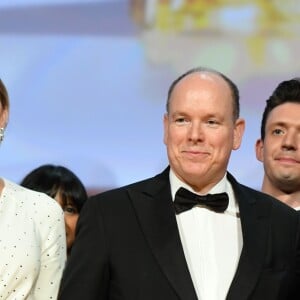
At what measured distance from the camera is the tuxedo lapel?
193 cm

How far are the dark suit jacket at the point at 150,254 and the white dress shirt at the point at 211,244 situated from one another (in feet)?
0.09

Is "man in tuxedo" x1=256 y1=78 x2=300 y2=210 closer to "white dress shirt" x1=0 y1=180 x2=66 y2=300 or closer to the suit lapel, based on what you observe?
the suit lapel

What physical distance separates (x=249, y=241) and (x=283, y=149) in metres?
0.66

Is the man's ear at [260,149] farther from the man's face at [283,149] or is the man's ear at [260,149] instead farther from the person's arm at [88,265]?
the person's arm at [88,265]

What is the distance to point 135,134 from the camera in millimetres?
3770

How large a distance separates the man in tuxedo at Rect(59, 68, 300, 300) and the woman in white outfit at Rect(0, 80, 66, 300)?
0.13 m

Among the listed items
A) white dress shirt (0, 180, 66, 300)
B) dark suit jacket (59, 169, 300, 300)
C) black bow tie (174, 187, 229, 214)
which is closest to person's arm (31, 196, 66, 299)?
white dress shirt (0, 180, 66, 300)

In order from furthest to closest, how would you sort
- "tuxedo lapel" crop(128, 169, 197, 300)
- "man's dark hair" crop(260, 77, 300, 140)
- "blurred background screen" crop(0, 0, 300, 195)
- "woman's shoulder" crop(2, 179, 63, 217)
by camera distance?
1. "blurred background screen" crop(0, 0, 300, 195)
2. "man's dark hair" crop(260, 77, 300, 140)
3. "woman's shoulder" crop(2, 179, 63, 217)
4. "tuxedo lapel" crop(128, 169, 197, 300)

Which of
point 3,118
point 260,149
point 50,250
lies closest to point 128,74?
point 260,149

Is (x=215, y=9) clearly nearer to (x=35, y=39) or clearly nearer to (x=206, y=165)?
(x=35, y=39)

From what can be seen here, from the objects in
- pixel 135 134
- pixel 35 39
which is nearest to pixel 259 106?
pixel 135 134

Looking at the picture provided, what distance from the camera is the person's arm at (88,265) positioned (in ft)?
6.34

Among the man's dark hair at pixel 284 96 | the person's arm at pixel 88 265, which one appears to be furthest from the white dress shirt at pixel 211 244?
the man's dark hair at pixel 284 96

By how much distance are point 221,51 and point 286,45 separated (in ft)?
0.97
